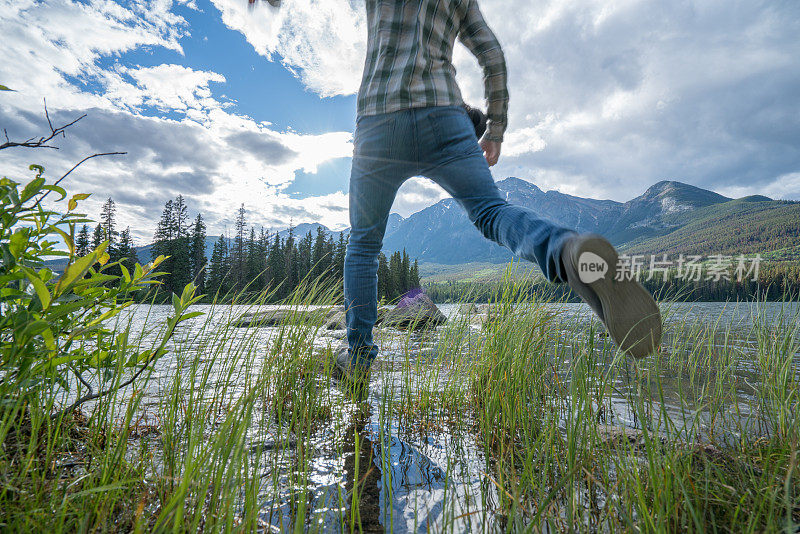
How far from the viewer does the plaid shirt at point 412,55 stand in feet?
5.22


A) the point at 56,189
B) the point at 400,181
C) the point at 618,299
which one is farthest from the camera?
the point at 400,181

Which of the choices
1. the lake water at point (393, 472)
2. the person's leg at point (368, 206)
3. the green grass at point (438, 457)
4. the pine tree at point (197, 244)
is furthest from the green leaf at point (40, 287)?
the pine tree at point (197, 244)

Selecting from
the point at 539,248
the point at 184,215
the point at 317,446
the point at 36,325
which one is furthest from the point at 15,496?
the point at 184,215

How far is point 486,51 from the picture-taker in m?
1.86

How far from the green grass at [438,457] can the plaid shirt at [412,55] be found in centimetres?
119

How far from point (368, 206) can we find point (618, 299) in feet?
3.60

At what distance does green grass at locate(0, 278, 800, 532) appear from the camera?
77cm

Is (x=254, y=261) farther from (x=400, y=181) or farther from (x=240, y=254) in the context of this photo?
(x=400, y=181)

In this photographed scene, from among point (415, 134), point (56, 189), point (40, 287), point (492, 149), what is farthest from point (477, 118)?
point (40, 287)

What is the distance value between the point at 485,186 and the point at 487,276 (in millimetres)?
1206

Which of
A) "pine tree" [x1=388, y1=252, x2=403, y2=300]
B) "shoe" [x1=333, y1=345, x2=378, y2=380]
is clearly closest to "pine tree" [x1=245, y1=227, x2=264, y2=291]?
"pine tree" [x1=388, y1=252, x2=403, y2=300]

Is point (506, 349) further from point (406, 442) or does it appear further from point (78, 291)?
point (78, 291)

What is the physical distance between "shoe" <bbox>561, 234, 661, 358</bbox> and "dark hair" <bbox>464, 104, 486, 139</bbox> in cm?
104

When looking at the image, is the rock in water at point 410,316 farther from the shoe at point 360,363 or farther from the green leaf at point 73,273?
the green leaf at point 73,273
